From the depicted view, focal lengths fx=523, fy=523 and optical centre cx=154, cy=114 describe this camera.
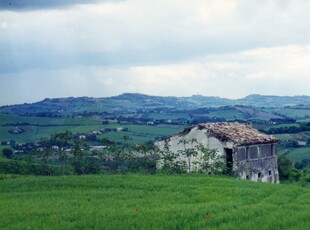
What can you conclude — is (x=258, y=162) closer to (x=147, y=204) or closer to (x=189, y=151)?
(x=189, y=151)

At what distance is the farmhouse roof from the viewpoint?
47.0m

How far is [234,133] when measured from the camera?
159ft

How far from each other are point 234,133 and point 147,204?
27.6 metres

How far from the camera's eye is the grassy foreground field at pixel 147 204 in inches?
701

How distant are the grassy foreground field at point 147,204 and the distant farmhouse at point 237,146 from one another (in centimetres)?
1540

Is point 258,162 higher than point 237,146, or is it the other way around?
point 237,146

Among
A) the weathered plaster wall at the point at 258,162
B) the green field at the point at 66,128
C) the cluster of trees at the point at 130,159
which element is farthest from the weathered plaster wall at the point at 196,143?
the green field at the point at 66,128

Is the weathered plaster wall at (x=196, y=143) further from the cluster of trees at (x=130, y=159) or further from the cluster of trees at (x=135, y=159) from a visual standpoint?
the cluster of trees at (x=130, y=159)

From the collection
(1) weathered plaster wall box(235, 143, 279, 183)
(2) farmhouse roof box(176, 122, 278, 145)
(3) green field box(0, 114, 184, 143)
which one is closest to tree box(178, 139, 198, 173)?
(2) farmhouse roof box(176, 122, 278, 145)

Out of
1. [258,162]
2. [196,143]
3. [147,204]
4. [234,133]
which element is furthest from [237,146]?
[147,204]

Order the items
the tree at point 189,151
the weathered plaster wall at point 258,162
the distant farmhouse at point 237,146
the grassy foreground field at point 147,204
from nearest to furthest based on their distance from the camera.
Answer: the grassy foreground field at point 147,204 < the tree at point 189,151 < the distant farmhouse at point 237,146 < the weathered plaster wall at point 258,162

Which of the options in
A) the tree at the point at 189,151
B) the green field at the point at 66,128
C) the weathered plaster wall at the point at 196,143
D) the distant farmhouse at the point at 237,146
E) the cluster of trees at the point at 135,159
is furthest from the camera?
the green field at the point at 66,128

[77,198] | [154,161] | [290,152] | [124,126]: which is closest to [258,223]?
[77,198]

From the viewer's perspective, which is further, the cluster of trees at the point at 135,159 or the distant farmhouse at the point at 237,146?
the distant farmhouse at the point at 237,146
